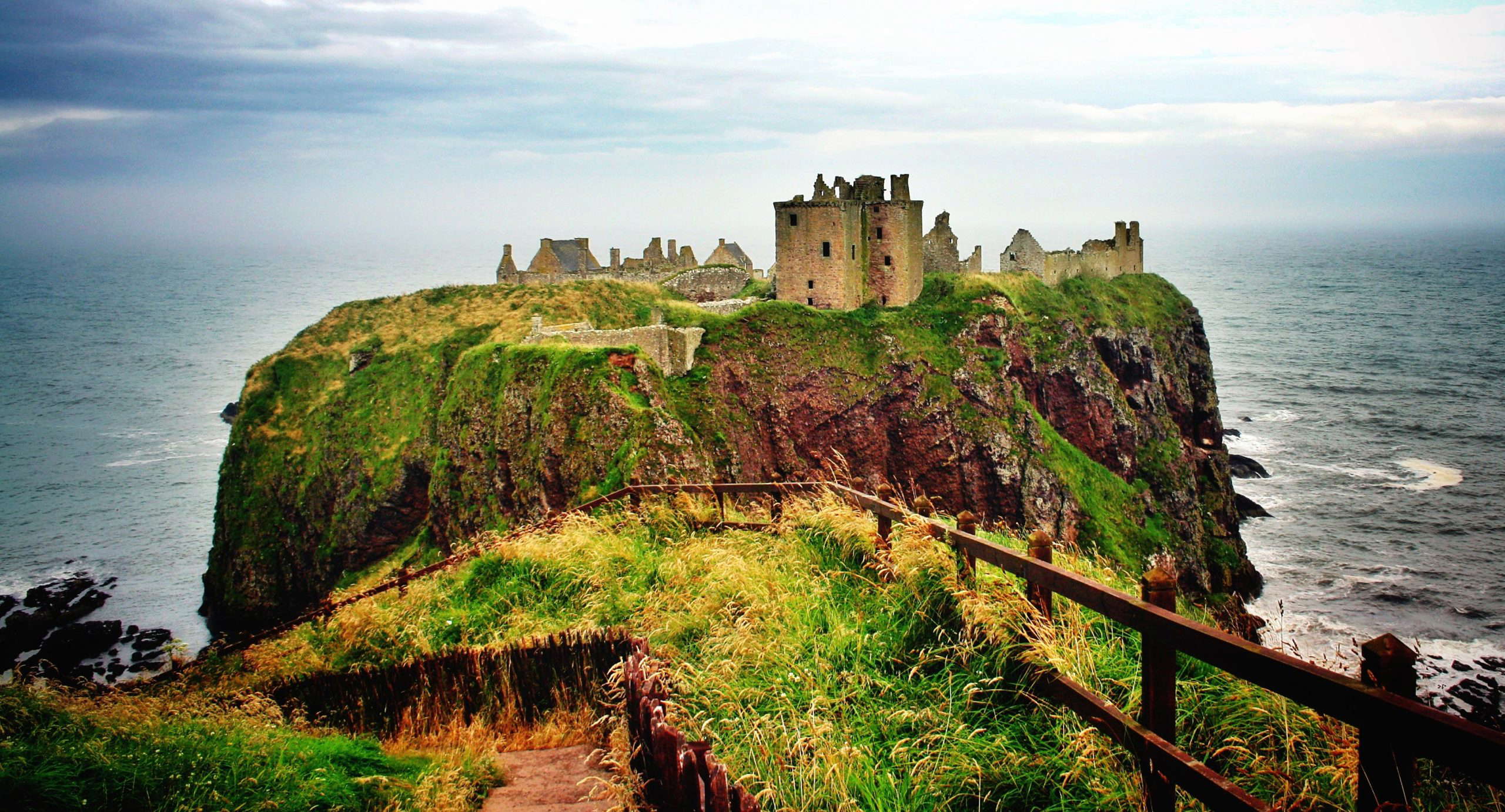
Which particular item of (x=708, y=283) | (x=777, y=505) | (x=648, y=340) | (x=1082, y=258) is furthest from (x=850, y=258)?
(x=777, y=505)

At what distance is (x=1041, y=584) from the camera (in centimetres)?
634

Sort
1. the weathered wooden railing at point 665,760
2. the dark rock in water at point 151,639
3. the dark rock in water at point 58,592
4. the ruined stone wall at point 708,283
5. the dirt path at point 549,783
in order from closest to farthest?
the weathered wooden railing at point 665,760 → the dirt path at point 549,783 → the dark rock in water at point 151,639 → the dark rock in water at point 58,592 → the ruined stone wall at point 708,283

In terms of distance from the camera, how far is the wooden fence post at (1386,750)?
157 inches

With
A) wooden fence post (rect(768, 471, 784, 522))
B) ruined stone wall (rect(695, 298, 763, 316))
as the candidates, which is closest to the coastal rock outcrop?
ruined stone wall (rect(695, 298, 763, 316))

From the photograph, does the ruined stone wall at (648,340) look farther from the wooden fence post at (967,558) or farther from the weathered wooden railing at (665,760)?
the wooden fence post at (967,558)

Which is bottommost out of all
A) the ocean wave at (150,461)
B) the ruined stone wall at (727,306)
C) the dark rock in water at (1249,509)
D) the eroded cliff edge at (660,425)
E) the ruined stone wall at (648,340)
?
the dark rock in water at (1249,509)

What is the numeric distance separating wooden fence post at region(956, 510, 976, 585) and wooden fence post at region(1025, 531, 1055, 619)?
1.72ft

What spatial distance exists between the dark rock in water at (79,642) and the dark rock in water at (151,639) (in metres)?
1.08

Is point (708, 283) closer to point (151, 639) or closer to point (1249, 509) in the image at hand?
point (151, 639)

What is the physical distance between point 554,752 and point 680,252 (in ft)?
201

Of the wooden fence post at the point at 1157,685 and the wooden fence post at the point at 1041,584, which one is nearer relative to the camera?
the wooden fence post at the point at 1157,685

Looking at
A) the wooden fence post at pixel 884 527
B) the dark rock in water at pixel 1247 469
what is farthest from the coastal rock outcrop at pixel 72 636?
the dark rock in water at pixel 1247 469

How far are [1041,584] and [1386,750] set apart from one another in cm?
243

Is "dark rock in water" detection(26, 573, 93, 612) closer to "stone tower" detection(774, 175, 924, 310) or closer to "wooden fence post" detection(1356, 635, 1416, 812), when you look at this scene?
"stone tower" detection(774, 175, 924, 310)
